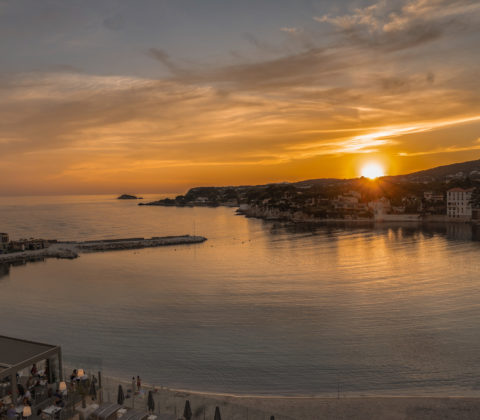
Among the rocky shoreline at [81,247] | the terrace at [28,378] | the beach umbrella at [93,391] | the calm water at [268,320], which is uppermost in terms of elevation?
the terrace at [28,378]

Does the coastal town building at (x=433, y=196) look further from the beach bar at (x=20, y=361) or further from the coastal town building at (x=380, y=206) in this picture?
the beach bar at (x=20, y=361)

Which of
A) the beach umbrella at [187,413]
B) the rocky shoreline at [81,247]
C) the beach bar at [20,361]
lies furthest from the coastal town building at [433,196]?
the beach bar at [20,361]

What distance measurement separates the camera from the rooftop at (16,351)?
10091mm

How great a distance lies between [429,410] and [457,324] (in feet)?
43.4

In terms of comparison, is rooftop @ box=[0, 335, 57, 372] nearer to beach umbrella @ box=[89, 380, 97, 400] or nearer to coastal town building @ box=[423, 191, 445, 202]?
beach umbrella @ box=[89, 380, 97, 400]

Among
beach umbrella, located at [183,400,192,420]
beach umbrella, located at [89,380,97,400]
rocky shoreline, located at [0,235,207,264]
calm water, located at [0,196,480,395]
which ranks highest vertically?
beach umbrella, located at [89,380,97,400]

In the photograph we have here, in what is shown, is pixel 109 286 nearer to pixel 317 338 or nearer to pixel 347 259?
pixel 317 338

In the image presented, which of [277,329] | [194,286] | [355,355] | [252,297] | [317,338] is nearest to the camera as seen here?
[355,355]

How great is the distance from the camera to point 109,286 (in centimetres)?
3669

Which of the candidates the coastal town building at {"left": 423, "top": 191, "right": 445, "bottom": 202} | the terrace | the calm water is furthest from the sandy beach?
the coastal town building at {"left": 423, "top": 191, "right": 445, "bottom": 202}

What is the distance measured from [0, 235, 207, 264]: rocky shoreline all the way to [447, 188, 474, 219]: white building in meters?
76.5

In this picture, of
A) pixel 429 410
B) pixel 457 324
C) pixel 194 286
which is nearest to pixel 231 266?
pixel 194 286

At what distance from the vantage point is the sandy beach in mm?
11469

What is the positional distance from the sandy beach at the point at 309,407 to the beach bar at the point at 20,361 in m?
2.09
